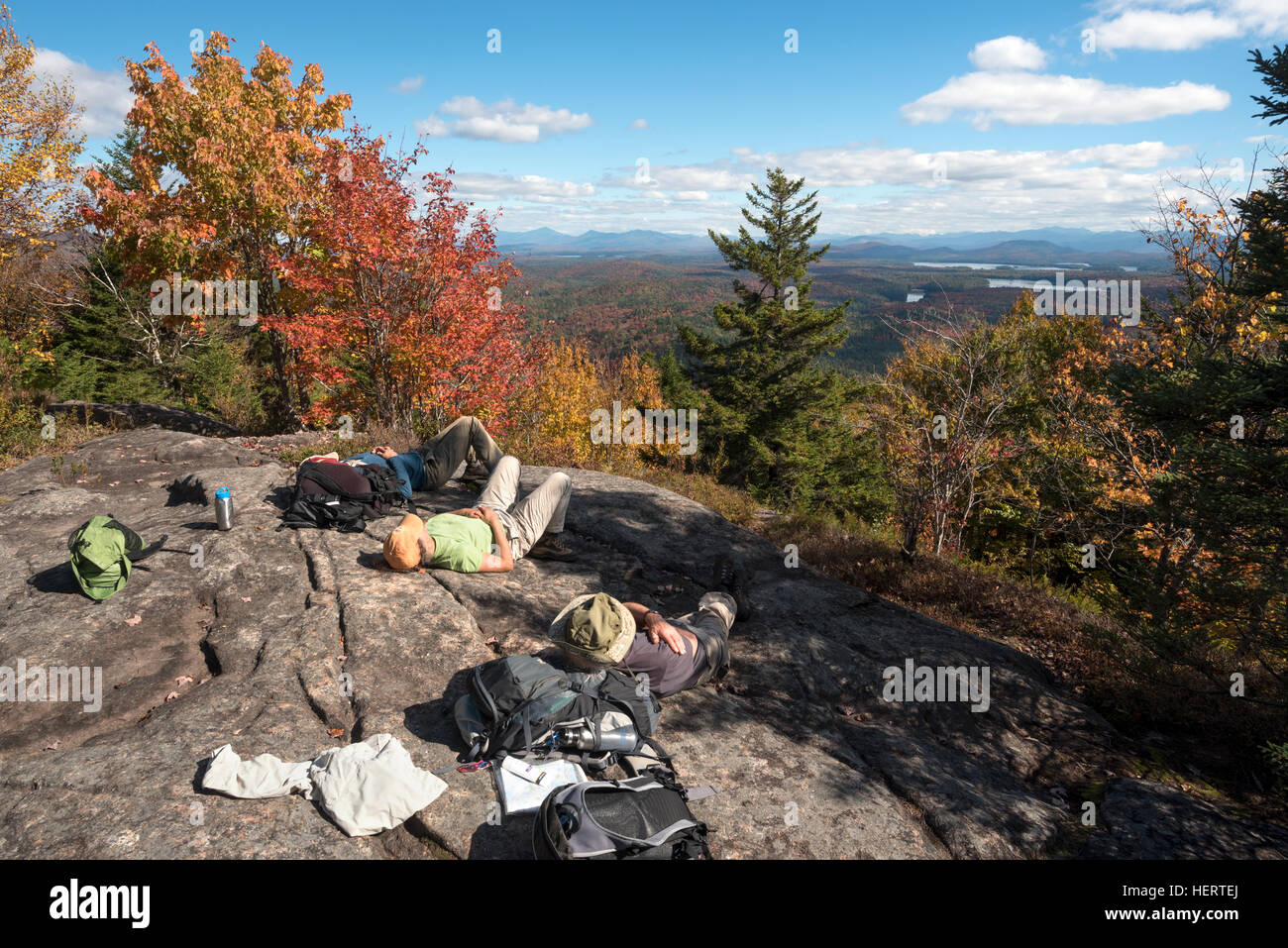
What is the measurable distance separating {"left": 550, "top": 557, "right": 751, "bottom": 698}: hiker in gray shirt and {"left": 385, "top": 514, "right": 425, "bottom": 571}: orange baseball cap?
190 centimetres

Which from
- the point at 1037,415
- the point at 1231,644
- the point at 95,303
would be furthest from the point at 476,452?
the point at 1037,415

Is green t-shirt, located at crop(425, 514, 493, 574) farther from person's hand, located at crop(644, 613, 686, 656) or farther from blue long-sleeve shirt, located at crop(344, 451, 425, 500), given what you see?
person's hand, located at crop(644, 613, 686, 656)

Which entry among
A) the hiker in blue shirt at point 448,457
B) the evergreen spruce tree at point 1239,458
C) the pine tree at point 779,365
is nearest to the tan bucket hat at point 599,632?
the hiker in blue shirt at point 448,457

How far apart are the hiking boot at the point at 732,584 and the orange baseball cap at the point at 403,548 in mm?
3179

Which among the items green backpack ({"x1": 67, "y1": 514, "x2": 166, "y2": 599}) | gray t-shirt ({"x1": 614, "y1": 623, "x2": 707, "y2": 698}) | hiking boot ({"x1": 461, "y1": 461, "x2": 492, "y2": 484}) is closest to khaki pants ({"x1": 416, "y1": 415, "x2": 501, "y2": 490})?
hiking boot ({"x1": 461, "y1": 461, "x2": 492, "y2": 484})

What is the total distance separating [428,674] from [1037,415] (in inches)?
940

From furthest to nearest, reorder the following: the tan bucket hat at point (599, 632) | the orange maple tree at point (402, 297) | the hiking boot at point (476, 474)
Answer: the orange maple tree at point (402, 297) < the hiking boot at point (476, 474) < the tan bucket hat at point (599, 632)

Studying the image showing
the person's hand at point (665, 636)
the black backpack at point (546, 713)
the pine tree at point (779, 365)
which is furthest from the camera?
the pine tree at point (779, 365)

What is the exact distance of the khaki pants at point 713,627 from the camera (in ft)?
17.6

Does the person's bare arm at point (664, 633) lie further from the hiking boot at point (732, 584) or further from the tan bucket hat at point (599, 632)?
the hiking boot at point (732, 584)

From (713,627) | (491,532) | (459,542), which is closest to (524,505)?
(491,532)

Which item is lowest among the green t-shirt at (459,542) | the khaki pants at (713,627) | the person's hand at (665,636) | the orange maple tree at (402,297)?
the khaki pants at (713,627)

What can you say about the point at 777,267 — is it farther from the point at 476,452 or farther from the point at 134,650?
the point at 134,650

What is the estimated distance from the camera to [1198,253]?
10797 millimetres
